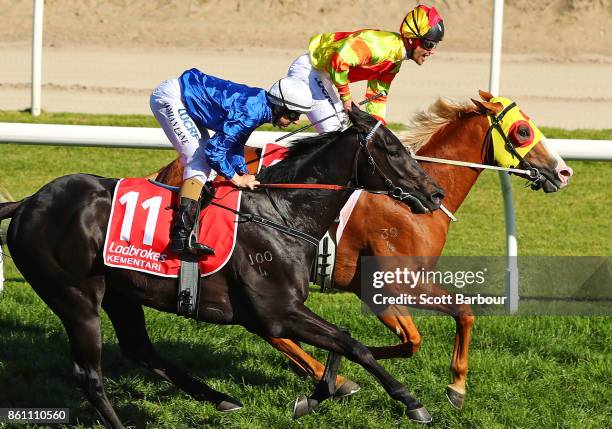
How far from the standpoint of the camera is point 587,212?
10203mm

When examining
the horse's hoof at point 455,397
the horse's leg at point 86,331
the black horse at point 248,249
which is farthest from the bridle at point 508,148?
the horse's leg at point 86,331

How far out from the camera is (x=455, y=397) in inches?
230

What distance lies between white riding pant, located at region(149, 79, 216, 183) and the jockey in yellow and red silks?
91 centimetres

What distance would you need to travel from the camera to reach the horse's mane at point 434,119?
6480 mm

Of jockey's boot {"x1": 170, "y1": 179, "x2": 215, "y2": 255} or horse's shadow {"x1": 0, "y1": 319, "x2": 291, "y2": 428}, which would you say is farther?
horse's shadow {"x1": 0, "y1": 319, "x2": 291, "y2": 428}

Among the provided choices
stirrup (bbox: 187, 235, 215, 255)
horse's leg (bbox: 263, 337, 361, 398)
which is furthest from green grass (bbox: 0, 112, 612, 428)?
stirrup (bbox: 187, 235, 215, 255)

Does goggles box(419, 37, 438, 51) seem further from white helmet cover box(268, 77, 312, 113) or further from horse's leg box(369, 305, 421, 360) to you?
horse's leg box(369, 305, 421, 360)

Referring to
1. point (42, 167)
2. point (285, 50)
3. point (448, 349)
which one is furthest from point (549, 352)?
point (285, 50)

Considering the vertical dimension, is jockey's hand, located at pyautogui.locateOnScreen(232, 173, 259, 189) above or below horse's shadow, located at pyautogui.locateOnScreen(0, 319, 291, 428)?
above

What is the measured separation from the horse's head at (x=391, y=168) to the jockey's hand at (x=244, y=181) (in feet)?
1.65

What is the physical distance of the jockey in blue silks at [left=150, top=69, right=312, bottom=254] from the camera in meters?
5.25

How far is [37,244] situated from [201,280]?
80 cm

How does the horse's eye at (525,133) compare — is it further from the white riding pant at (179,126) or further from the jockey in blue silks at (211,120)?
the white riding pant at (179,126)

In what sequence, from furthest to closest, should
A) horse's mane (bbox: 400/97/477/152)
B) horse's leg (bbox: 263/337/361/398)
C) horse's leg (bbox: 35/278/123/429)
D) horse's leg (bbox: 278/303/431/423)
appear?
horse's mane (bbox: 400/97/477/152) < horse's leg (bbox: 263/337/361/398) < horse's leg (bbox: 35/278/123/429) < horse's leg (bbox: 278/303/431/423)
